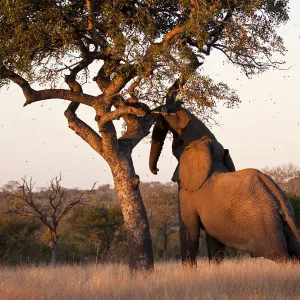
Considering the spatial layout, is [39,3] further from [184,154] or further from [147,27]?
[184,154]

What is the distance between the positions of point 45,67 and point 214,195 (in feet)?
15.6

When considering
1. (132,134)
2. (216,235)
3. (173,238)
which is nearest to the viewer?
(216,235)

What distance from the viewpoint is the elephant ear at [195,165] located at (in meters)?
13.4

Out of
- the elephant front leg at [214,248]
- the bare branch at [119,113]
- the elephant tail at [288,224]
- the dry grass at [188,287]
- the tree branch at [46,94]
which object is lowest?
the dry grass at [188,287]

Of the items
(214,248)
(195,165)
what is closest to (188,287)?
(214,248)

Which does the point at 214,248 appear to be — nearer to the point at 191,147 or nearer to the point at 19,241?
the point at 191,147

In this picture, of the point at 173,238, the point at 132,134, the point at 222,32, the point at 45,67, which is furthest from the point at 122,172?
the point at 173,238

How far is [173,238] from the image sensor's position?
122ft

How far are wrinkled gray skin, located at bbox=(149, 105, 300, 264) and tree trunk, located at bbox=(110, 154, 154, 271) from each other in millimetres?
835

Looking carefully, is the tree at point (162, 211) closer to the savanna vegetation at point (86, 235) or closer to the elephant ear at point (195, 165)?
the savanna vegetation at point (86, 235)

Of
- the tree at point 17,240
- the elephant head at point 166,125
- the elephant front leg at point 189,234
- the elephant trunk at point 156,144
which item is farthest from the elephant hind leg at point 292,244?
the tree at point 17,240

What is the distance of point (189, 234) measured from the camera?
13430 millimetres

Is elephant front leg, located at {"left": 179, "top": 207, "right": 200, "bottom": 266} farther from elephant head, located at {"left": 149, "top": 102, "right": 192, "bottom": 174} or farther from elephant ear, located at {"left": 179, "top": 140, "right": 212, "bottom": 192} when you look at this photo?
elephant head, located at {"left": 149, "top": 102, "right": 192, "bottom": 174}

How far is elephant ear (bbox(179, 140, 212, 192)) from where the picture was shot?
527 inches
